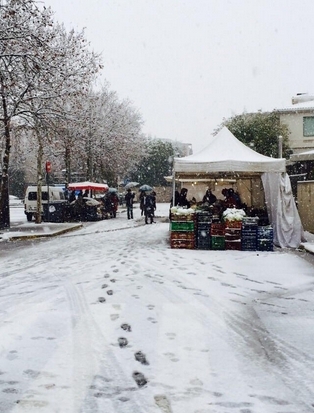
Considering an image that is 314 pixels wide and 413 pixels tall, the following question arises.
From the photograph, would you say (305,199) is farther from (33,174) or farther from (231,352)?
(33,174)

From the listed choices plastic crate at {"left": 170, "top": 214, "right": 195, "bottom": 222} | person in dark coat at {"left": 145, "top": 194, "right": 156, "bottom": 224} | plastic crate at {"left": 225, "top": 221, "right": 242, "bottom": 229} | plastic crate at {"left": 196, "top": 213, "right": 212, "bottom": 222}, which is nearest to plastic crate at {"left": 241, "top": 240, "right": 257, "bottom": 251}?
plastic crate at {"left": 225, "top": 221, "right": 242, "bottom": 229}

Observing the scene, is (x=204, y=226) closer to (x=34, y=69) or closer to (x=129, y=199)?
(x=34, y=69)

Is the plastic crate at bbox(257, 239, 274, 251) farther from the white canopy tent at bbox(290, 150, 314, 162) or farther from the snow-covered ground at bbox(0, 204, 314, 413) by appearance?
the white canopy tent at bbox(290, 150, 314, 162)

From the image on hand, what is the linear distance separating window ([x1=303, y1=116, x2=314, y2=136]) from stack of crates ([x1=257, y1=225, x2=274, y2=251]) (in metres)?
26.3

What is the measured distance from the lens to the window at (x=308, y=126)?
38562 millimetres

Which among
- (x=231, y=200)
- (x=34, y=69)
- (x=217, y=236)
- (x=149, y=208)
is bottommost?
(x=217, y=236)

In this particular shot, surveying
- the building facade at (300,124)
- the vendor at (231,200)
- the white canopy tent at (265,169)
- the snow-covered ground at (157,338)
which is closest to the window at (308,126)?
the building facade at (300,124)

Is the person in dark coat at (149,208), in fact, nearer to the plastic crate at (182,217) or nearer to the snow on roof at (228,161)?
the snow on roof at (228,161)

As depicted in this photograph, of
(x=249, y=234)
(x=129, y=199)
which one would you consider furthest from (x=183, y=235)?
(x=129, y=199)

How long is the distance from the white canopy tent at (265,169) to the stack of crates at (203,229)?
4.70ft

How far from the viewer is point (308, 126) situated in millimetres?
38719

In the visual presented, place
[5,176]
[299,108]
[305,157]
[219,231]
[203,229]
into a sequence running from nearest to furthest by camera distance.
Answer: [219,231]
[203,229]
[305,157]
[5,176]
[299,108]

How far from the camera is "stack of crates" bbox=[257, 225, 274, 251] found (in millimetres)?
A: 14141

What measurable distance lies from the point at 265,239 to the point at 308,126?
87.4 feet
